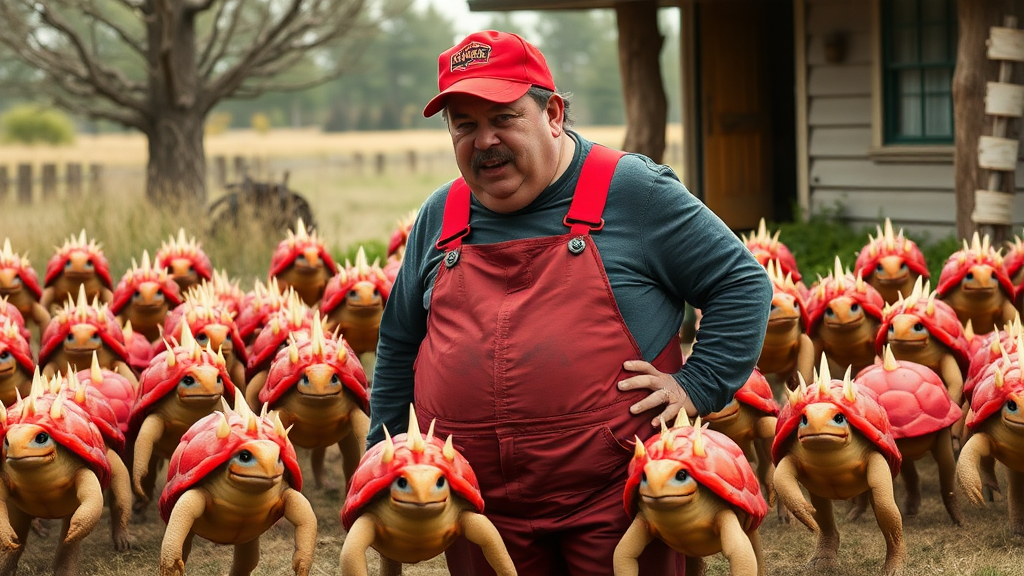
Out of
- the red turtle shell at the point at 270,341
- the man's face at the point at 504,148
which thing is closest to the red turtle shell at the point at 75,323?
the red turtle shell at the point at 270,341

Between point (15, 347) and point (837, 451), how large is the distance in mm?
3644

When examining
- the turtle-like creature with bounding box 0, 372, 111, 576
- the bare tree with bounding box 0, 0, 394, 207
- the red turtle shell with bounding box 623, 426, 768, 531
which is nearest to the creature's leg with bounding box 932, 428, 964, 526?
the red turtle shell with bounding box 623, 426, 768, 531

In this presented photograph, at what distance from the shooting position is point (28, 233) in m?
11.8

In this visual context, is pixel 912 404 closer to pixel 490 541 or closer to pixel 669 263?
pixel 669 263

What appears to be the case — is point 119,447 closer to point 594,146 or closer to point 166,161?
point 594,146

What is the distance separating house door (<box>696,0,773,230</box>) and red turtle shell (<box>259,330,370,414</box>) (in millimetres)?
7683

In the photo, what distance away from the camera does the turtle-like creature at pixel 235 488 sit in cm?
363

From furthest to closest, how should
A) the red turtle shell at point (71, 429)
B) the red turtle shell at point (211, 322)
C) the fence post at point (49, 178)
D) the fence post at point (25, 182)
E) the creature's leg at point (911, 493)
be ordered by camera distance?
1. the fence post at point (25, 182)
2. the fence post at point (49, 178)
3. the red turtle shell at point (211, 322)
4. the creature's leg at point (911, 493)
5. the red turtle shell at point (71, 429)

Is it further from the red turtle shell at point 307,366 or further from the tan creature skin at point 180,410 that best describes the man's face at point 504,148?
the tan creature skin at point 180,410

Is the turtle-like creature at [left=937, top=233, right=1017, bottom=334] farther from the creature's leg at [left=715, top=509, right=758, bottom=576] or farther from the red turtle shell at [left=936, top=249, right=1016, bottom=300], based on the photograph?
the creature's leg at [left=715, top=509, right=758, bottom=576]

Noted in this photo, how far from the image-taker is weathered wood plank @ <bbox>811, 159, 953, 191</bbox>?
34.4 ft

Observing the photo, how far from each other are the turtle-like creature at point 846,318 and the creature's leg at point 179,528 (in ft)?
10.9

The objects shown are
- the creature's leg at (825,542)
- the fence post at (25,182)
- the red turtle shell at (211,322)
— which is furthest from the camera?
the fence post at (25,182)

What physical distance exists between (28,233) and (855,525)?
909 cm
